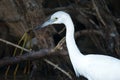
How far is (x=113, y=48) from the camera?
18.7 feet

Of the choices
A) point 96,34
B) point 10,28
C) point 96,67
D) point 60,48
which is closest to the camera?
point 96,67

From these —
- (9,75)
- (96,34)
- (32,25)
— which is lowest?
(9,75)

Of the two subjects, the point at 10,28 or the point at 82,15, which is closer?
the point at 82,15

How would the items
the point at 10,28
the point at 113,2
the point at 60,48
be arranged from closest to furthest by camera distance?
the point at 60,48
the point at 10,28
the point at 113,2

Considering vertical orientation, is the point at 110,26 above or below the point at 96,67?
below

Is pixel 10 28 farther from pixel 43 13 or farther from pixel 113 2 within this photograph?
pixel 113 2

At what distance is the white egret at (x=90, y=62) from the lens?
4.43m

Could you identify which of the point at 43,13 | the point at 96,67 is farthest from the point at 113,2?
the point at 96,67

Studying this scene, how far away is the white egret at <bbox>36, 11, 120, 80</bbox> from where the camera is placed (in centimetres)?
443

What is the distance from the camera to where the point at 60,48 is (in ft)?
18.0

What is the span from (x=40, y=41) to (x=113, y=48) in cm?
93

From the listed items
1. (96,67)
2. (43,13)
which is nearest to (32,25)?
(43,13)

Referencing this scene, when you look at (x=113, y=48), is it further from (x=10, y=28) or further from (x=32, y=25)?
(x=10, y=28)

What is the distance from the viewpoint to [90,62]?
4.52 meters
